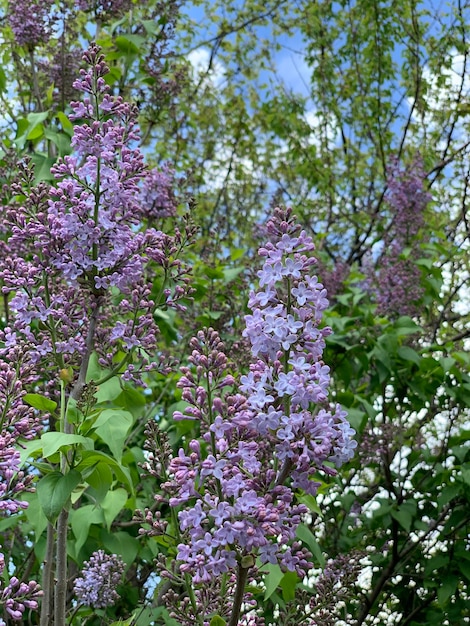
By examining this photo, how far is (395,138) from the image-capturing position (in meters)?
9.38

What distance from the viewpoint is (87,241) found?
2.24 m

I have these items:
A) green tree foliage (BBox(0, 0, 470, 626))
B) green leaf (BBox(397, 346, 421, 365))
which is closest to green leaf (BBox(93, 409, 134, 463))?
green tree foliage (BBox(0, 0, 470, 626))

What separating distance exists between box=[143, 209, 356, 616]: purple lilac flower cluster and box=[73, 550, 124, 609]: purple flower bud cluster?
1.24 m

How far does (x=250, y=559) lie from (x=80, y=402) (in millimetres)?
708

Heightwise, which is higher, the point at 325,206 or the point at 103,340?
the point at 325,206

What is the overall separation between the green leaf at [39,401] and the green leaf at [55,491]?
0.82 ft

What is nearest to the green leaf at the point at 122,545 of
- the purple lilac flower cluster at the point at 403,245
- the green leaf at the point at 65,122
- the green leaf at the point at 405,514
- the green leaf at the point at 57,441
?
the green leaf at the point at 57,441

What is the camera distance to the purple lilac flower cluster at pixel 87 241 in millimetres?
2256

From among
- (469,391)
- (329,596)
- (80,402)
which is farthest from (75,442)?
(469,391)

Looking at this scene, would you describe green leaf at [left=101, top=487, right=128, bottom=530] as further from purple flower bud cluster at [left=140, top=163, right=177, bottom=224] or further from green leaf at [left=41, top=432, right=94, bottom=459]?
purple flower bud cluster at [left=140, top=163, right=177, bottom=224]

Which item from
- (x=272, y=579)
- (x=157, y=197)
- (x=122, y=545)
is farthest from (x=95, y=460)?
(x=157, y=197)

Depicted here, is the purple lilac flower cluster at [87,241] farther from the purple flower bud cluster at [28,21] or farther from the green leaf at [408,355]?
the green leaf at [408,355]

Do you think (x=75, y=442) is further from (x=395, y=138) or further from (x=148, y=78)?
(x=395, y=138)

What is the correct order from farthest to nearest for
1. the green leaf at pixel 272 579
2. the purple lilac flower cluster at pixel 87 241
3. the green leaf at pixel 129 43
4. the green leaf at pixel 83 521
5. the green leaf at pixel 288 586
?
1. the green leaf at pixel 129 43
2. the green leaf at pixel 83 521
3. the green leaf at pixel 288 586
4. the green leaf at pixel 272 579
5. the purple lilac flower cluster at pixel 87 241
